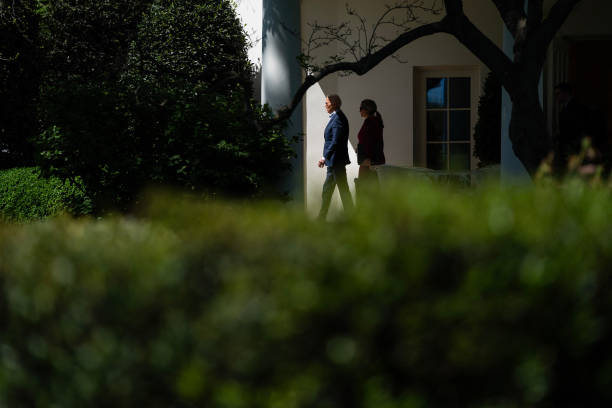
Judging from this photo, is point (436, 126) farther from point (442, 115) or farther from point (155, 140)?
point (155, 140)

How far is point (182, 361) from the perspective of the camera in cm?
224

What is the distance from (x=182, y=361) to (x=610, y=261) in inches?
50.2

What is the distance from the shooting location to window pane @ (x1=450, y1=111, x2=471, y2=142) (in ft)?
45.9

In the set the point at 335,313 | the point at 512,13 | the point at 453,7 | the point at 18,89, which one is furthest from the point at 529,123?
the point at 18,89

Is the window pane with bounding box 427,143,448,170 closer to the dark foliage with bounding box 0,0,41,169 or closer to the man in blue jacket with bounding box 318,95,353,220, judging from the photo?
the man in blue jacket with bounding box 318,95,353,220

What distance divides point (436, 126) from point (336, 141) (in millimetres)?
3776

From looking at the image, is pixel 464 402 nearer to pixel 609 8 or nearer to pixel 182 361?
pixel 182 361

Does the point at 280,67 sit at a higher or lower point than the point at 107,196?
higher

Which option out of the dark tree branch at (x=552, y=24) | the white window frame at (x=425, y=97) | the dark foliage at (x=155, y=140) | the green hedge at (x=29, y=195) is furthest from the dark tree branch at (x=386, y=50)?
the white window frame at (x=425, y=97)

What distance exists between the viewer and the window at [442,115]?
13.9 m

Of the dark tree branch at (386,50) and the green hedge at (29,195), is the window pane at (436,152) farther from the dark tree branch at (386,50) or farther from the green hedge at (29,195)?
the dark tree branch at (386,50)

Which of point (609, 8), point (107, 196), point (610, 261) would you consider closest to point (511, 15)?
point (107, 196)

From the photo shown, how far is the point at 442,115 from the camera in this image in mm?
13945

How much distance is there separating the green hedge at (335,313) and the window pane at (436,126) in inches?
455
